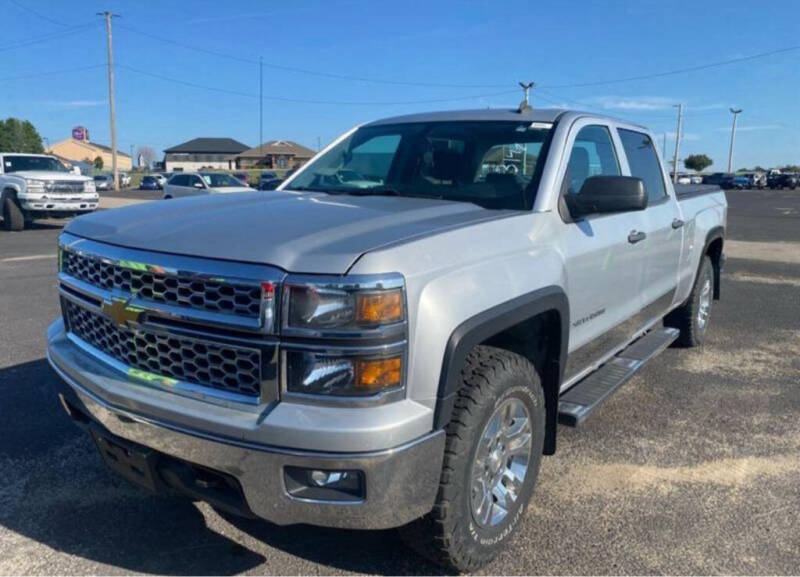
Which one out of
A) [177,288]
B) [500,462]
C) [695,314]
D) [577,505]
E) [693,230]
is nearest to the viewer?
[177,288]

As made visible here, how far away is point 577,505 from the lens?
335 centimetres

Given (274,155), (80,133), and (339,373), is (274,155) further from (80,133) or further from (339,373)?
(339,373)

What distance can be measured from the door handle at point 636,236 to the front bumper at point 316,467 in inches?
85.7

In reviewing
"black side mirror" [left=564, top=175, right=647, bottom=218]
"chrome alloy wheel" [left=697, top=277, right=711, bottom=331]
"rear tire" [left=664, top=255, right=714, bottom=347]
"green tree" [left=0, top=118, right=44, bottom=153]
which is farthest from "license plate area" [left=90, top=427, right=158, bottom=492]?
"green tree" [left=0, top=118, right=44, bottom=153]

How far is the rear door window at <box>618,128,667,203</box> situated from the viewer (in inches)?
180

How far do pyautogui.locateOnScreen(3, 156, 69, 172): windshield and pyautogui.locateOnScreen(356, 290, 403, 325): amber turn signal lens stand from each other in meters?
18.1

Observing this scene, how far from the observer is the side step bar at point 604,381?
3.34 meters

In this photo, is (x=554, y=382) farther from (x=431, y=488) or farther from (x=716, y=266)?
(x=716, y=266)

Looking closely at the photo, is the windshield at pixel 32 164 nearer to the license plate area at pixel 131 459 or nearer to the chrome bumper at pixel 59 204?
the chrome bumper at pixel 59 204

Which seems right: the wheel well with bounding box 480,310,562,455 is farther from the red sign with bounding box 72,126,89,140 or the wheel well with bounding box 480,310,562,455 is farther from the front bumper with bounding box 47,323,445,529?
the red sign with bounding box 72,126,89,140

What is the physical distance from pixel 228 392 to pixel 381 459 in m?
0.59

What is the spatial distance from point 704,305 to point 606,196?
12.1 ft

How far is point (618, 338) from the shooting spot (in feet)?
13.7

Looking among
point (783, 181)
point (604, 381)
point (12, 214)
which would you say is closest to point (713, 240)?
point (604, 381)
